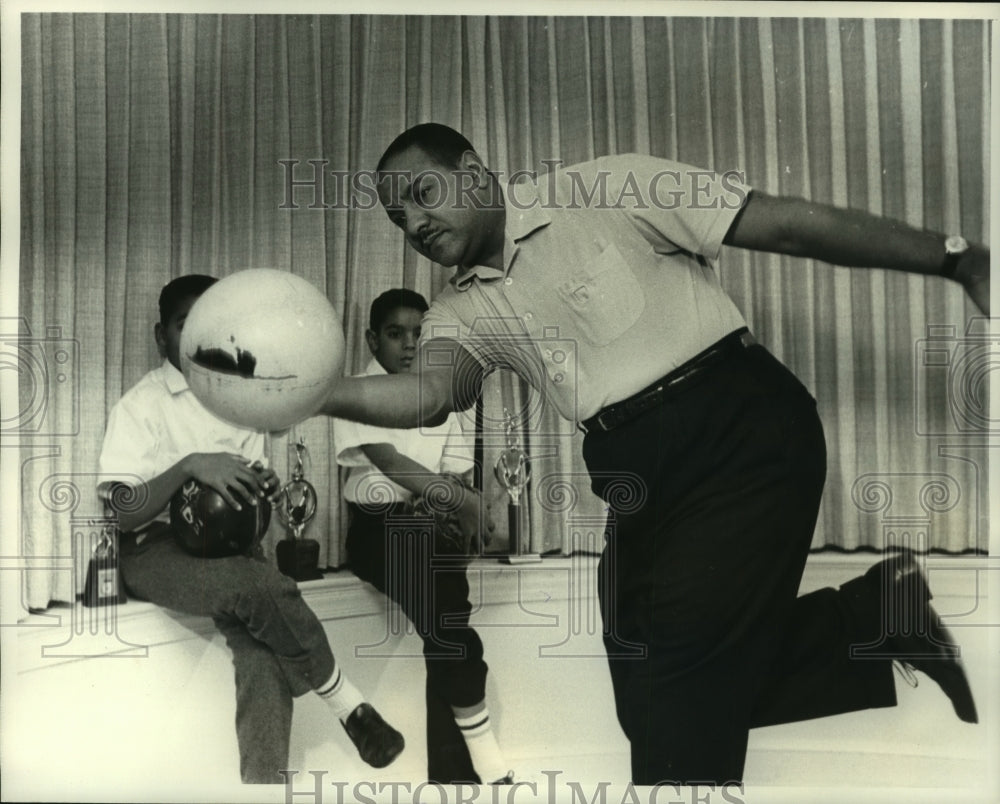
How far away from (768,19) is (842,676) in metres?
1.39

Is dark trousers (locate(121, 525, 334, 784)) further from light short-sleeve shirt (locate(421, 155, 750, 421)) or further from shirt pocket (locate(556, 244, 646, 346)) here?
shirt pocket (locate(556, 244, 646, 346))

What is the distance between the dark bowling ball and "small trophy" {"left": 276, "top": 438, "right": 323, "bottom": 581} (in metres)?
0.06

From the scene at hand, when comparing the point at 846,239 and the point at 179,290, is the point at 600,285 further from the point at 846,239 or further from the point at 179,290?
the point at 179,290

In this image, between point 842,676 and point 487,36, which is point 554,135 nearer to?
point 487,36

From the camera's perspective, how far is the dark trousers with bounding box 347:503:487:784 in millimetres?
1972

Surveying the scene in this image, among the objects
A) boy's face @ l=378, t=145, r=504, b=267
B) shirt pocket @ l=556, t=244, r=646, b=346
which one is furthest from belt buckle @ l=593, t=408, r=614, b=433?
boy's face @ l=378, t=145, r=504, b=267

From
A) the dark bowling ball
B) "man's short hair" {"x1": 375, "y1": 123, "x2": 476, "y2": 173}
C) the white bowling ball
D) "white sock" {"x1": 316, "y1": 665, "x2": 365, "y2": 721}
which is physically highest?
"man's short hair" {"x1": 375, "y1": 123, "x2": 476, "y2": 173}

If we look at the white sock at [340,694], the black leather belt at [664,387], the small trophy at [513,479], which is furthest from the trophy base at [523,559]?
the white sock at [340,694]

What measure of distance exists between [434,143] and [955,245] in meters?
1.11

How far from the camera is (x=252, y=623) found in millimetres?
1959

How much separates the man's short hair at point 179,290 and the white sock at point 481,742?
1025 mm

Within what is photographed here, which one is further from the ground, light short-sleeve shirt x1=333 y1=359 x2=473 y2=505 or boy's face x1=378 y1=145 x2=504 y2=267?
boy's face x1=378 y1=145 x2=504 y2=267

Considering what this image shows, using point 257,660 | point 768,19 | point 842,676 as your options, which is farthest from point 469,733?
point 768,19

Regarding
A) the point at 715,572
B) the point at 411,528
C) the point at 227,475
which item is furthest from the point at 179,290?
the point at 715,572
